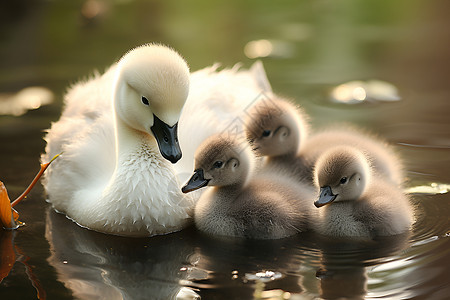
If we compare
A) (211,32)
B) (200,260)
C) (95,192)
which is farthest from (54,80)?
(200,260)

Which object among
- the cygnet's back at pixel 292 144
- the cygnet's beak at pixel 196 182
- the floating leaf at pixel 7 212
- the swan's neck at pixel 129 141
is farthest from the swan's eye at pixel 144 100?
the cygnet's back at pixel 292 144

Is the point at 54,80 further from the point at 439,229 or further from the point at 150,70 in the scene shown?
the point at 439,229

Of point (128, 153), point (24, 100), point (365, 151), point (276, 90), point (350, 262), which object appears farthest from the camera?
point (276, 90)

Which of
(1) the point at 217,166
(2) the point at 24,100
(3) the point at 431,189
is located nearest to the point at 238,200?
(1) the point at 217,166

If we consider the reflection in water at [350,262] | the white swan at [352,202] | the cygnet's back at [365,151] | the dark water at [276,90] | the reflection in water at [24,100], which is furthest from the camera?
the reflection in water at [24,100]

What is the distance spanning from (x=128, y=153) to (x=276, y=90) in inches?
94.5

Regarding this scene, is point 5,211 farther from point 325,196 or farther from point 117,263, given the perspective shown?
point 325,196

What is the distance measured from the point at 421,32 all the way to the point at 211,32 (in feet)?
6.64

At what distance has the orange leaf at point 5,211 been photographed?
3.83 m

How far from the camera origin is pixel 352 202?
3.66 m

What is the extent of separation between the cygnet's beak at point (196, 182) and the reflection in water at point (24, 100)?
92.1 inches

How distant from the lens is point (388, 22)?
26.5 ft

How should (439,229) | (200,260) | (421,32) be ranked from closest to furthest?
(200,260), (439,229), (421,32)

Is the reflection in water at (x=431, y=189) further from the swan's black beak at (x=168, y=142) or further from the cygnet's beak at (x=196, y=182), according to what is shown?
the swan's black beak at (x=168, y=142)
